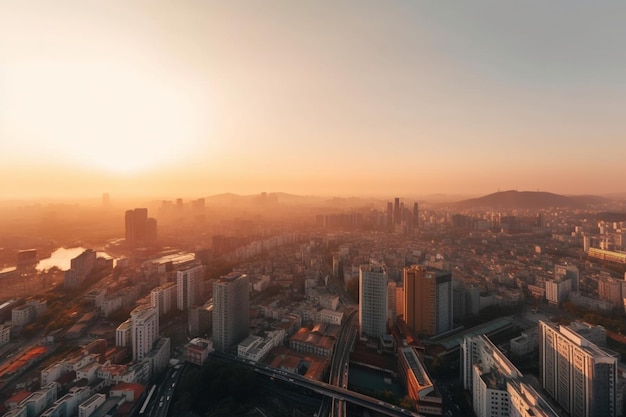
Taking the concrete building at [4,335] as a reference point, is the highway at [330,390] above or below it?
below

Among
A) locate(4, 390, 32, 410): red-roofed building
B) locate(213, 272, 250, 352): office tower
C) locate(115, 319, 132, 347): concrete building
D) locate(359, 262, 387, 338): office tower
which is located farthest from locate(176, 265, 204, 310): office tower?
locate(359, 262, 387, 338): office tower

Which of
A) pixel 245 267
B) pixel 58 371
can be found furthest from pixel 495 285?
pixel 58 371

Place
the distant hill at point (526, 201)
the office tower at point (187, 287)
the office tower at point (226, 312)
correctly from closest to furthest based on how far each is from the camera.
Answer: the office tower at point (226, 312) → the office tower at point (187, 287) → the distant hill at point (526, 201)

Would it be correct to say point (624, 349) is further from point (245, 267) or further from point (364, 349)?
point (245, 267)

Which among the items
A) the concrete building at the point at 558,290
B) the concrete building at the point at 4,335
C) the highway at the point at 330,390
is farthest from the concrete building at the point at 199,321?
the concrete building at the point at 558,290

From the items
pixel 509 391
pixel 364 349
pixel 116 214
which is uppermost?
pixel 116 214

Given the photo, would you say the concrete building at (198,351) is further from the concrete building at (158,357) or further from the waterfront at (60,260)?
the waterfront at (60,260)

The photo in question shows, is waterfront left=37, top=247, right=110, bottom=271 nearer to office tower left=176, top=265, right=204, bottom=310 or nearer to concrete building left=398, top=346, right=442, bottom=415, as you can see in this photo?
office tower left=176, top=265, right=204, bottom=310
